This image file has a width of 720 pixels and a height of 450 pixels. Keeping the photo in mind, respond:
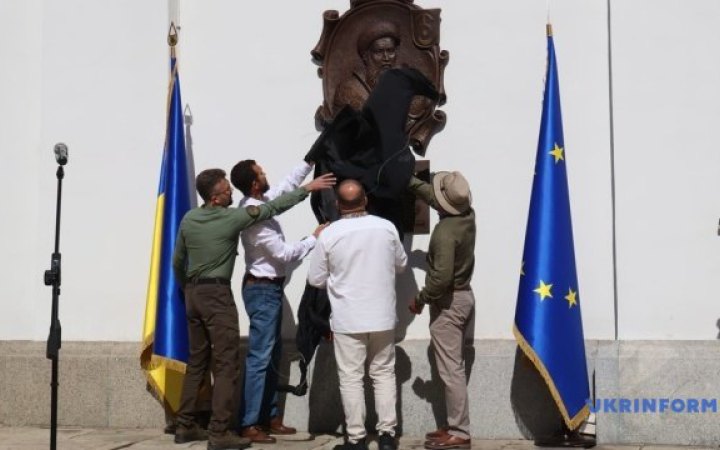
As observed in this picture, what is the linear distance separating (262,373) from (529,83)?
2.56 meters

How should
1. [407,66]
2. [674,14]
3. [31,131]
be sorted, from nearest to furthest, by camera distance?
[674,14] → [407,66] → [31,131]

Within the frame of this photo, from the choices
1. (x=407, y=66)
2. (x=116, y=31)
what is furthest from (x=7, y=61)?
(x=407, y=66)

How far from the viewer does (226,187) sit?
7.42 m

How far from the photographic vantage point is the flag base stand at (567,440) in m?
7.21

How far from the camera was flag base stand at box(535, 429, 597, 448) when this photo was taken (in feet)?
23.6

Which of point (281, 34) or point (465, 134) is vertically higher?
point (281, 34)

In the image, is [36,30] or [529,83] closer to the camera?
[529,83]

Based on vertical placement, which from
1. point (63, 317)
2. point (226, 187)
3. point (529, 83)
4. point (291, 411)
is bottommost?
point (291, 411)

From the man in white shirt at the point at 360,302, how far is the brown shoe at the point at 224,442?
712 mm

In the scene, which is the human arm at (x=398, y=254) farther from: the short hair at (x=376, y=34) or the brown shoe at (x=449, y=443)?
the short hair at (x=376, y=34)

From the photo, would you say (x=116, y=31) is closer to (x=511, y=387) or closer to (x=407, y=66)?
(x=407, y=66)

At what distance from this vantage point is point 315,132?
814cm

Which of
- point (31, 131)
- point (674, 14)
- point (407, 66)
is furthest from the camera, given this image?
point (31, 131)

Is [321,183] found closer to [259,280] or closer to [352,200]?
[352,200]
